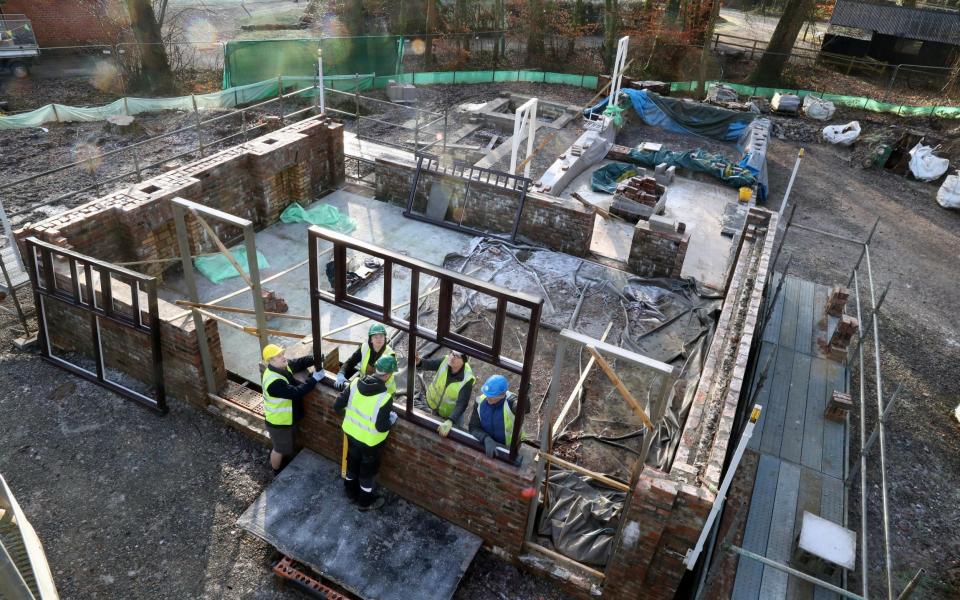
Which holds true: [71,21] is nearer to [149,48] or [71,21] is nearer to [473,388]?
[149,48]

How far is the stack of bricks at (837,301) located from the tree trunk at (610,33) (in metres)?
19.3

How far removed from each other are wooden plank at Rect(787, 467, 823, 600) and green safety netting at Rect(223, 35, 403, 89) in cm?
1719

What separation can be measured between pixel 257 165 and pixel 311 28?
27.4 meters

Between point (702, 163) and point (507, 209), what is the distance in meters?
6.50

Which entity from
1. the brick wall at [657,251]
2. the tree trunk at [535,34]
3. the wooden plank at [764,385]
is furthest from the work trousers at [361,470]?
the tree trunk at [535,34]

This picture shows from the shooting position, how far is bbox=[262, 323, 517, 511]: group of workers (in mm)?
5945

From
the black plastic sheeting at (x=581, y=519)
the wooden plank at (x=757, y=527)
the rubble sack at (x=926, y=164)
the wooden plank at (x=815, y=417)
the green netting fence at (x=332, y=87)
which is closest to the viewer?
the wooden plank at (x=757, y=527)

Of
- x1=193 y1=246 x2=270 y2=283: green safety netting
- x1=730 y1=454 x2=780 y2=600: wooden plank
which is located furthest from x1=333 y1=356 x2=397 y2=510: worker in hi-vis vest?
x1=193 y1=246 x2=270 y2=283: green safety netting

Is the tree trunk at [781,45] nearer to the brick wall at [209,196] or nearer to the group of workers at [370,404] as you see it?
the brick wall at [209,196]

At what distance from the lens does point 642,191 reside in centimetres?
1292

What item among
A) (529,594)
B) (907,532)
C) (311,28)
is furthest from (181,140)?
(311,28)

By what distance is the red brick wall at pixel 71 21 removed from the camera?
75.2 ft

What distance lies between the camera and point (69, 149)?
1527 centimetres

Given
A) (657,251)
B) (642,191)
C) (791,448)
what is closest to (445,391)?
A: (791,448)
